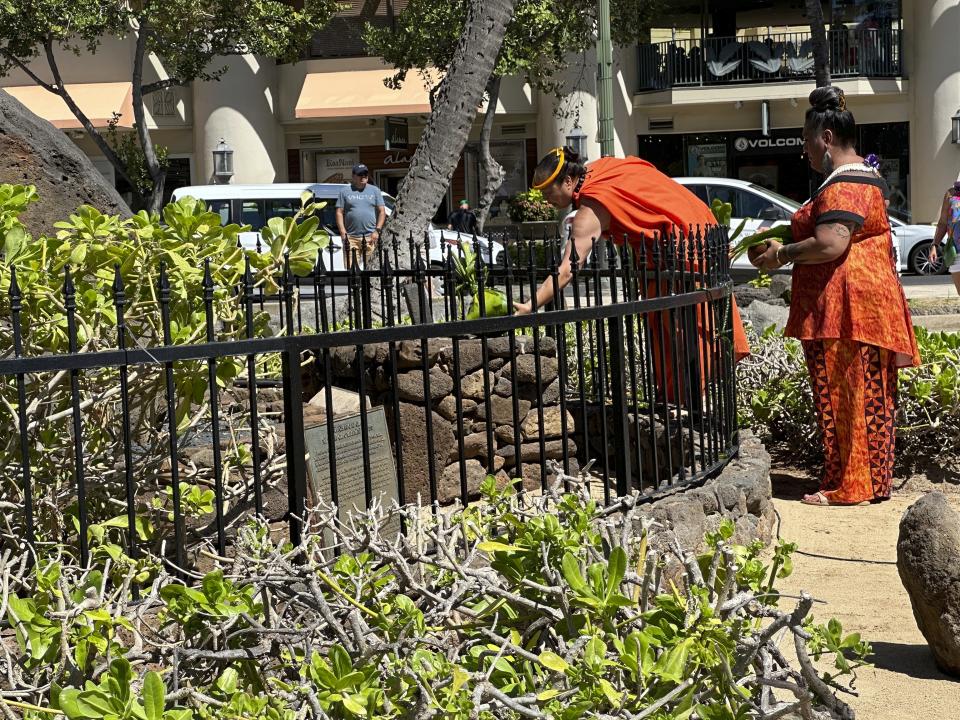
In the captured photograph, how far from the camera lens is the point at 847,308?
547 centimetres

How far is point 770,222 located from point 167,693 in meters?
18.5

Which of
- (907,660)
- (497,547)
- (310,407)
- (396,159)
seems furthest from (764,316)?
(396,159)

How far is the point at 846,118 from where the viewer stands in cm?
546

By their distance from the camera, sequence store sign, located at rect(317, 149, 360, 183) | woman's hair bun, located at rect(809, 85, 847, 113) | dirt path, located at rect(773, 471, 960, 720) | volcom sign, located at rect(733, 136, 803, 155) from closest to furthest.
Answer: dirt path, located at rect(773, 471, 960, 720), woman's hair bun, located at rect(809, 85, 847, 113), volcom sign, located at rect(733, 136, 803, 155), store sign, located at rect(317, 149, 360, 183)

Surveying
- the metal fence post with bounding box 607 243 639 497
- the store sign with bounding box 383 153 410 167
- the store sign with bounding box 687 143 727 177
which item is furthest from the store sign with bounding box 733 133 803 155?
the metal fence post with bounding box 607 243 639 497

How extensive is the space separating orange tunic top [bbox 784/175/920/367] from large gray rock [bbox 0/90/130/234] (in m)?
3.10

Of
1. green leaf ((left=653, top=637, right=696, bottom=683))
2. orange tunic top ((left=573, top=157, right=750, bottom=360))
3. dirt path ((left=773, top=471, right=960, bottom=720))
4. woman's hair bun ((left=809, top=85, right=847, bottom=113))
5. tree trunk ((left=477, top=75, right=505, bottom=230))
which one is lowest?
dirt path ((left=773, top=471, right=960, bottom=720))

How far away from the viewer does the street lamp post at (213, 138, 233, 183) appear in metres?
28.4

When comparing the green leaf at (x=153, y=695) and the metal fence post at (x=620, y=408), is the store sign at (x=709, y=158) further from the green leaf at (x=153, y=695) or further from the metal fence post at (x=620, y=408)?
the green leaf at (x=153, y=695)

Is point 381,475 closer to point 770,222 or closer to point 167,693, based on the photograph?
point 167,693

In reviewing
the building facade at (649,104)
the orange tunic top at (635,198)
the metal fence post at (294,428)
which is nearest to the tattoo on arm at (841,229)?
the orange tunic top at (635,198)

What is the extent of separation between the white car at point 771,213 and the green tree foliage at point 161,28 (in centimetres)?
876

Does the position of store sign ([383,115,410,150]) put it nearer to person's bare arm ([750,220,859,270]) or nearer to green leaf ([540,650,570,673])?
person's bare arm ([750,220,859,270])

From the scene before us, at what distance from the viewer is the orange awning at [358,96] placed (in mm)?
27797
